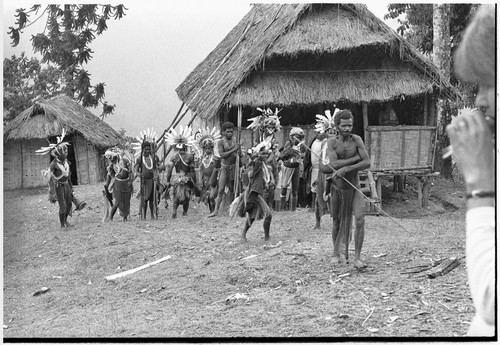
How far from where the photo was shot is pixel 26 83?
828cm

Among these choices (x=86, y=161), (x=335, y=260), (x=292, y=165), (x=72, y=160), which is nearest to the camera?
(x=335, y=260)

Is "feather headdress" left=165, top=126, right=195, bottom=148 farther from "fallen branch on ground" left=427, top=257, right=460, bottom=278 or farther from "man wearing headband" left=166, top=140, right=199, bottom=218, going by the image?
"fallen branch on ground" left=427, top=257, right=460, bottom=278

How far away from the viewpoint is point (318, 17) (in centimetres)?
1130

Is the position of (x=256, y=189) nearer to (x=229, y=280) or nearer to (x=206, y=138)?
(x=229, y=280)

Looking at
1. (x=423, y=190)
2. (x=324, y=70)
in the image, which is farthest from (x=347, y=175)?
(x=324, y=70)

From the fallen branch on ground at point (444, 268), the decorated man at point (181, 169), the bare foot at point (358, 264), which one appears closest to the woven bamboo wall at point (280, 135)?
the decorated man at point (181, 169)

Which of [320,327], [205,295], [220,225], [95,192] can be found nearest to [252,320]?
[320,327]

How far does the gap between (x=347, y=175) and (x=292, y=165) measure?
3794 millimetres

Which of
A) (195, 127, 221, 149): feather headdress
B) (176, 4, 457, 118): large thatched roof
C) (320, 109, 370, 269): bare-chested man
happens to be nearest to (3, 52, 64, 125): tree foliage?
(195, 127, 221, 149): feather headdress

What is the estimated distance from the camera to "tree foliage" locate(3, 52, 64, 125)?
22.5ft

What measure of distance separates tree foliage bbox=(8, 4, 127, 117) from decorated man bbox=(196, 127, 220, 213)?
185cm

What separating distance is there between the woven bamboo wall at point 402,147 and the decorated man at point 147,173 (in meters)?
3.26

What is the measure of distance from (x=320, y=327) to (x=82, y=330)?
175 cm

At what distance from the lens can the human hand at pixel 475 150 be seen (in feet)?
5.66
